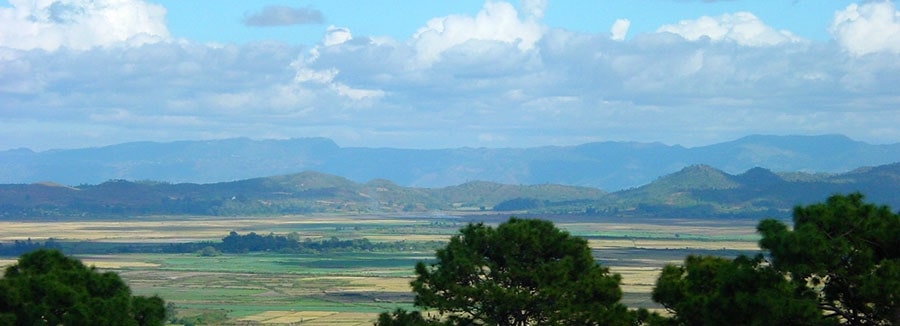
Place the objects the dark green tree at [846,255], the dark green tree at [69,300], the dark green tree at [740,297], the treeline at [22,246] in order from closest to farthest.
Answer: the dark green tree at [846,255], the dark green tree at [740,297], the dark green tree at [69,300], the treeline at [22,246]

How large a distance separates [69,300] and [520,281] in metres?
11.5

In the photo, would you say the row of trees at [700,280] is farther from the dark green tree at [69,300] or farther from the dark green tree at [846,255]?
the dark green tree at [69,300]

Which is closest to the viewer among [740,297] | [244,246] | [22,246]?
[740,297]

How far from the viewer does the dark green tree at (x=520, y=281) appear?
32.2 m

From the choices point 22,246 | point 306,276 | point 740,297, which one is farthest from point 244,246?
point 740,297

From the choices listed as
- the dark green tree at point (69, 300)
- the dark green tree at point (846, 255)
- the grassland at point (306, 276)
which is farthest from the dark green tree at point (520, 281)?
the grassland at point (306, 276)

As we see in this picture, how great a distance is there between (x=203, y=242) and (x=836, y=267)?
566 ft

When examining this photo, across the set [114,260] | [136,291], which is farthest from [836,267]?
[114,260]

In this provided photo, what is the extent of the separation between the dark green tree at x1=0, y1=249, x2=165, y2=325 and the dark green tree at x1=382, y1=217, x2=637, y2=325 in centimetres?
747

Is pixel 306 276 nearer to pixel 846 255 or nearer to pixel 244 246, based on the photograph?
pixel 244 246

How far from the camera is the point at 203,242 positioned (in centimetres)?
19262

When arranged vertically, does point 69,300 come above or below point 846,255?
below

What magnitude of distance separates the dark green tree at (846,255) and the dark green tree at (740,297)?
1.51 ft

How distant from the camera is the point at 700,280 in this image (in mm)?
32062
